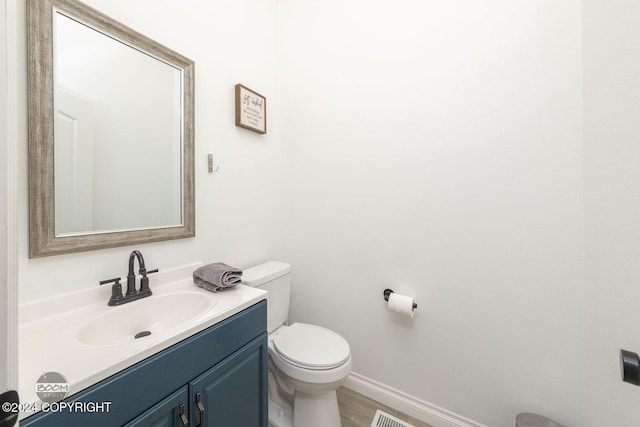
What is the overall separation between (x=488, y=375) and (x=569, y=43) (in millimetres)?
1528

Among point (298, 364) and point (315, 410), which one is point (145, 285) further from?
point (315, 410)

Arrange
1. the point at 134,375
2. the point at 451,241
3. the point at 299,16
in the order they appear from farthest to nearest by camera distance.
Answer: the point at 299,16
the point at 451,241
the point at 134,375

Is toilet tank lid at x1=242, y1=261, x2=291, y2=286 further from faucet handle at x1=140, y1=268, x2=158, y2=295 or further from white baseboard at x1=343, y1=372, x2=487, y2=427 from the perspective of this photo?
white baseboard at x1=343, y1=372, x2=487, y2=427

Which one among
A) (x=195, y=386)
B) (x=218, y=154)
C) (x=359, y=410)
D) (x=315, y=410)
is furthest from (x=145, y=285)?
(x=359, y=410)

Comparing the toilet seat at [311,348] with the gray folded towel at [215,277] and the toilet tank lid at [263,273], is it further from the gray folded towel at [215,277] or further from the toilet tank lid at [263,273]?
the gray folded towel at [215,277]

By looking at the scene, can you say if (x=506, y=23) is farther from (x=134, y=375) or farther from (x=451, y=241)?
(x=134, y=375)

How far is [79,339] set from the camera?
767 mm

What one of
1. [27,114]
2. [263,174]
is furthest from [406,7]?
[27,114]

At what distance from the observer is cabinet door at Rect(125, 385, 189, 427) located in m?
0.67

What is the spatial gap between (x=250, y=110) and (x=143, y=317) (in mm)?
1239

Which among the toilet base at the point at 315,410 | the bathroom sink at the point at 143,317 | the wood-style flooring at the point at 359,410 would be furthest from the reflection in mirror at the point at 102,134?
the wood-style flooring at the point at 359,410

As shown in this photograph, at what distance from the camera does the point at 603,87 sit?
2.12 feet

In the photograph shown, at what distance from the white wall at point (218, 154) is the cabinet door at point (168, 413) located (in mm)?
552

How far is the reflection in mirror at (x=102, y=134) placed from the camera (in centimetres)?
81
